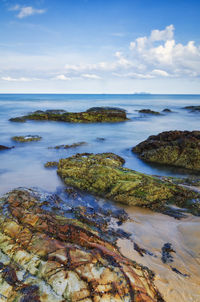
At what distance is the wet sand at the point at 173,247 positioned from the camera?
8.83ft

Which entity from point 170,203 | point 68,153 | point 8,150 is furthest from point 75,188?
point 8,150

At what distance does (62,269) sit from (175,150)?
25.1 feet

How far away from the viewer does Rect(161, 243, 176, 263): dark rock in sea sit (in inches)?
129

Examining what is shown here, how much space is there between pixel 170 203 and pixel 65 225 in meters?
2.94

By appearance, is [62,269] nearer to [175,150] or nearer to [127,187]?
[127,187]

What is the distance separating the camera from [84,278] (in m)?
2.29

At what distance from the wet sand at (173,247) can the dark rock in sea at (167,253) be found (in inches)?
2.0

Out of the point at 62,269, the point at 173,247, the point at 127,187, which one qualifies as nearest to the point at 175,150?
the point at 127,187

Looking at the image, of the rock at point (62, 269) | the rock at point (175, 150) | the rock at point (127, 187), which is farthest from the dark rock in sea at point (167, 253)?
the rock at point (175, 150)

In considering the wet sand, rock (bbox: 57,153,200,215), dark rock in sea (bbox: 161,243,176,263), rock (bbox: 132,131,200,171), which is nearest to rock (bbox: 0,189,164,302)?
the wet sand

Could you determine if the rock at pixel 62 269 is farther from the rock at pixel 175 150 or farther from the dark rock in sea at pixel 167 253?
the rock at pixel 175 150

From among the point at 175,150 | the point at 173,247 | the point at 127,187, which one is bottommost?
the point at 173,247

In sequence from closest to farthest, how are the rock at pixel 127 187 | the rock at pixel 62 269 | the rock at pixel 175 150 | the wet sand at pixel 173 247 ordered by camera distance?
1. the rock at pixel 62 269
2. the wet sand at pixel 173 247
3. the rock at pixel 127 187
4. the rock at pixel 175 150

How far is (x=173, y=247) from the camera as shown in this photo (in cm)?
361
